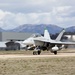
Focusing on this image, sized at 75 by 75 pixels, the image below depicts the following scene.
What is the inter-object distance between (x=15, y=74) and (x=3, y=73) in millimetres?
931

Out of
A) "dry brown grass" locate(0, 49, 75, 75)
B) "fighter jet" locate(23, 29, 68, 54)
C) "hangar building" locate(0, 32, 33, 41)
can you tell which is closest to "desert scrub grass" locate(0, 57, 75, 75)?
"dry brown grass" locate(0, 49, 75, 75)

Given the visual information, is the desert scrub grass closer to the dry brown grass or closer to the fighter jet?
the dry brown grass

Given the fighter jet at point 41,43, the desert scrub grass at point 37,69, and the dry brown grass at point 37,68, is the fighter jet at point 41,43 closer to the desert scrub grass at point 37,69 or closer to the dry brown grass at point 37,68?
the dry brown grass at point 37,68

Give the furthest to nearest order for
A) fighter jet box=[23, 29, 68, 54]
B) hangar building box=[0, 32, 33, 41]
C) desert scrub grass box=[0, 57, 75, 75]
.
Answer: hangar building box=[0, 32, 33, 41] < fighter jet box=[23, 29, 68, 54] < desert scrub grass box=[0, 57, 75, 75]

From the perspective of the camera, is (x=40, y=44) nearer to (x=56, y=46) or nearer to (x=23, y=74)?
(x=56, y=46)

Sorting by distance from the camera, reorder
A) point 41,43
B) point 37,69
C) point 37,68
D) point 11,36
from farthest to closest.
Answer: point 11,36
point 41,43
point 37,68
point 37,69

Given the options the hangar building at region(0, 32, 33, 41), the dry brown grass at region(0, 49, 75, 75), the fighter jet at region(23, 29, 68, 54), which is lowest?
the dry brown grass at region(0, 49, 75, 75)

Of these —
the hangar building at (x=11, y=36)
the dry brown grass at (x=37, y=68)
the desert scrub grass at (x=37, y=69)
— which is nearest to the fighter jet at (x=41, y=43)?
the dry brown grass at (x=37, y=68)

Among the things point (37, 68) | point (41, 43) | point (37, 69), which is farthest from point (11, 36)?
point (37, 69)

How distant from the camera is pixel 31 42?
5050 centimetres

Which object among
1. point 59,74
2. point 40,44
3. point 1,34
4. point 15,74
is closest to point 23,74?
point 15,74

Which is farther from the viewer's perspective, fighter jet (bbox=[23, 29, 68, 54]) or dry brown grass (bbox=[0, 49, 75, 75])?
fighter jet (bbox=[23, 29, 68, 54])

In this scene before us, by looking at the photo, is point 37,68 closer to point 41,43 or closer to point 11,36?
point 41,43

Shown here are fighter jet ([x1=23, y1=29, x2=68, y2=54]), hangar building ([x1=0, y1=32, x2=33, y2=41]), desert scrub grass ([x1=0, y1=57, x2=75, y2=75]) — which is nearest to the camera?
desert scrub grass ([x1=0, y1=57, x2=75, y2=75])
